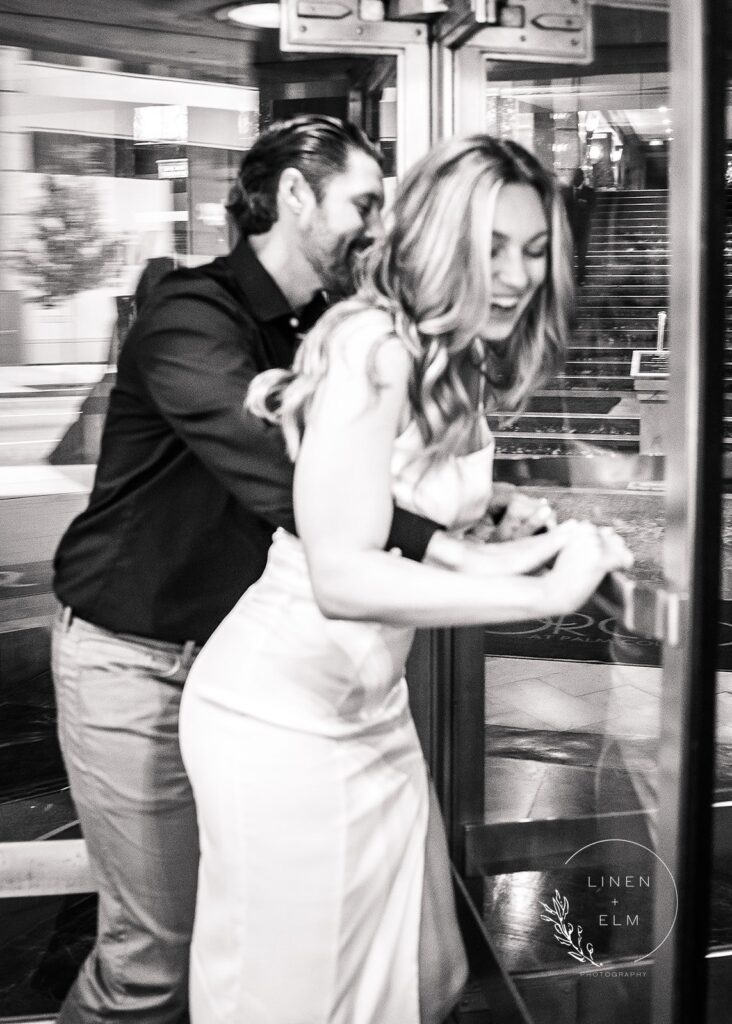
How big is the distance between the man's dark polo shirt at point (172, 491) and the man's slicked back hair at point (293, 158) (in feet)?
0.21

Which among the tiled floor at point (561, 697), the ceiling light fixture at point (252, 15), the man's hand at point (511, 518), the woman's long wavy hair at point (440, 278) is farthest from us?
the tiled floor at point (561, 697)

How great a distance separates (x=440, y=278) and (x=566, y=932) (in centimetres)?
178

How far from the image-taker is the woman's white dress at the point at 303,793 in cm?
146

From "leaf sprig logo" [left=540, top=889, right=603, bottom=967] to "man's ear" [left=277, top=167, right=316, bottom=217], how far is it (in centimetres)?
157

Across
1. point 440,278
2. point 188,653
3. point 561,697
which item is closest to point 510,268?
point 440,278

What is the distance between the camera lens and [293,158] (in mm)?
1776

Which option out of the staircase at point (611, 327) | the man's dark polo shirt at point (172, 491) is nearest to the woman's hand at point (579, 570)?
the man's dark polo shirt at point (172, 491)

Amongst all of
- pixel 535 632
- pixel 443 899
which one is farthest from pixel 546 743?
pixel 443 899

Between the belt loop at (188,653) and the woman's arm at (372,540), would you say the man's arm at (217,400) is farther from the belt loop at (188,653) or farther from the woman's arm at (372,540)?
the belt loop at (188,653)

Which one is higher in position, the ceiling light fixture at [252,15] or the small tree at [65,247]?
the ceiling light fixture at [252,15]

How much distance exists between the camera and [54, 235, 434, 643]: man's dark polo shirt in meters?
1.61

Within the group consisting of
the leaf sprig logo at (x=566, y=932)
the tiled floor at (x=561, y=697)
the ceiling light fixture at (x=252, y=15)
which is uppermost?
the ceiling light fixture at (x=252, y=15)

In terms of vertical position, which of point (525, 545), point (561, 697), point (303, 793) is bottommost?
point (561, 697)

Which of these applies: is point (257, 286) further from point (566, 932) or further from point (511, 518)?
point (566, 932)
